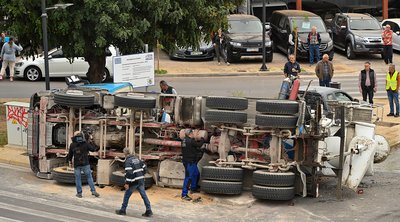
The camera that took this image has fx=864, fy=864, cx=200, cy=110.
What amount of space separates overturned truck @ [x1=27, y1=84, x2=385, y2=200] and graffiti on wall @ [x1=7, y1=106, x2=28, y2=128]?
1922 mm

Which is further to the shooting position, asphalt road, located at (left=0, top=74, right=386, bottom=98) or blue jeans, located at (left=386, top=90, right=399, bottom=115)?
asphalt road, located at (left=0, top=74, right=386, bottom=98)

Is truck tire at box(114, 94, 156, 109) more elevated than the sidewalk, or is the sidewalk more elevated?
the sidewalk

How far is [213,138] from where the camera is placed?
16.6 meters

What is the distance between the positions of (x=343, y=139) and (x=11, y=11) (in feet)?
32.4

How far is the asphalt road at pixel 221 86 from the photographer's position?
28.2 metres

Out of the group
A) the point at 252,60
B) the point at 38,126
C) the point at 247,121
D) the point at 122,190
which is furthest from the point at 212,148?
the point at 252,60

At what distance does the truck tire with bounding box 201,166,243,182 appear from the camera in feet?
53.3

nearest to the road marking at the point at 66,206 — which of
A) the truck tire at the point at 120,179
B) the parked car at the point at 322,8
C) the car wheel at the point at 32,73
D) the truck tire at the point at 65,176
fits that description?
the truck tire at the point at 65,176

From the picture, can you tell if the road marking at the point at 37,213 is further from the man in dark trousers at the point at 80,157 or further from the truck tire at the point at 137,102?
the truck tire at the point at 137,102

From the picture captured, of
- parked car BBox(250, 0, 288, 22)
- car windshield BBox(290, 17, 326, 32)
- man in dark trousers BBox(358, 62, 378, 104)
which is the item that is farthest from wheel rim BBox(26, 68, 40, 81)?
parked car BBox(250, 0, 288, 22)

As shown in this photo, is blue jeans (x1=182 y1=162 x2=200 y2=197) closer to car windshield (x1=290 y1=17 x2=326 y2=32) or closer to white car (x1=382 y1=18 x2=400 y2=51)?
car windshield (x1=290 y1=17 x2=326 y2=32)

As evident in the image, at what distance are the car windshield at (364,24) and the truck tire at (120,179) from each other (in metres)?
20.7

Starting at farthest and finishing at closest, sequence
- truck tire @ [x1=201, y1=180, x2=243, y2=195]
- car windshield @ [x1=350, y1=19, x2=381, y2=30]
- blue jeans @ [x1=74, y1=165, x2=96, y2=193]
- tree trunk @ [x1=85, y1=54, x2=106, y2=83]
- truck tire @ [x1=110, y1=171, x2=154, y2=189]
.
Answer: car windshield @ [x1=350, y1=19, x2=381, y2=30]
tree trunk @ [x1=85, y1=54, x2=106, y2=83]
truck tire @ [x1=110, y1=171, x2=154, y2=189]
blue jeans @ [x1=74, y1=165, x2=96, y2=193]
truck tire @ [x1=201, y1=180, x2=243, y2=195]

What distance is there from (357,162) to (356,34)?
19262 millimetres
